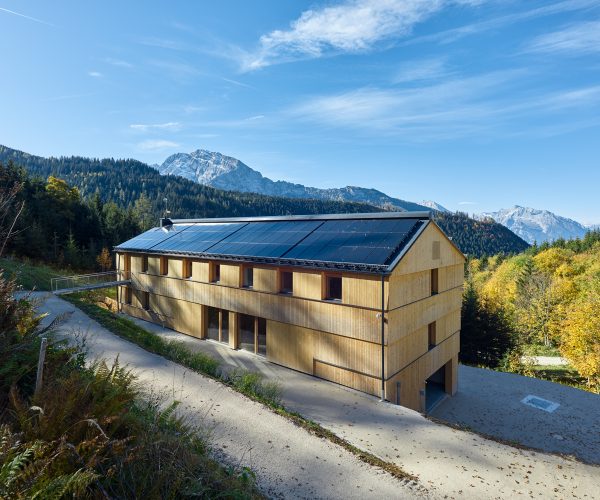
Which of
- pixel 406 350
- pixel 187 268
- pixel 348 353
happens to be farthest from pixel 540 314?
pixel 187 268

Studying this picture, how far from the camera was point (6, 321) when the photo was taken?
6.34m

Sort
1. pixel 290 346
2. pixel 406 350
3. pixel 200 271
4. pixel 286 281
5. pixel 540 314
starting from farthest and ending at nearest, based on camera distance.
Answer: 1. pixel 540 314
2. pixel 200 271
3. pixel 286 281
4. pixel 290 346
5. pixel 406 350

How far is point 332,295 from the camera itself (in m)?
17.0

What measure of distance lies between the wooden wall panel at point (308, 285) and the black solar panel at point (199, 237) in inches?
296

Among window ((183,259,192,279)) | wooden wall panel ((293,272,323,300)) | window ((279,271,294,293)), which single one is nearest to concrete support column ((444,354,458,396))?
wooden wall panel ((293,272,323,300))

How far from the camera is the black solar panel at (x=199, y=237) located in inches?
894

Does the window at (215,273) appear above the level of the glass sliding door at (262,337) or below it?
above


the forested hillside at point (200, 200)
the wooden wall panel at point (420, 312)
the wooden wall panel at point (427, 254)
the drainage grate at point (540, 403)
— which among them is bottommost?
the drainage grate at point (540, 403)

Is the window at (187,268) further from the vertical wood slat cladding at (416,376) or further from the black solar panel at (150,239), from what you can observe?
the vertical wood slat cladding at (416,376)

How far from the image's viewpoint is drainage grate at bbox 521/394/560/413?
1972 cm

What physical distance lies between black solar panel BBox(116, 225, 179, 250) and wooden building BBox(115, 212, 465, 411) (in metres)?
1.73

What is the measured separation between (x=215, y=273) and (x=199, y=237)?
149 inches

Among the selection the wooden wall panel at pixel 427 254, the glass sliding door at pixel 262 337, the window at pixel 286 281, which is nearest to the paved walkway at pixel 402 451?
the glass sliding door at pixel 262 337

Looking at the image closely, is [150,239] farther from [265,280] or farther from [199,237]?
[265,280]
